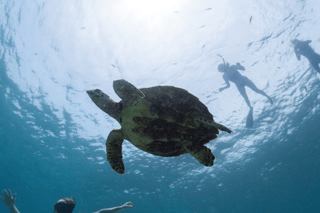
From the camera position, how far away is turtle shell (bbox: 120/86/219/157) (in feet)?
9.93

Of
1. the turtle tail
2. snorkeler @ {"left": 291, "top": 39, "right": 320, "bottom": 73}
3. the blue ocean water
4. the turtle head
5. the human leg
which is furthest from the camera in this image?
the human leg

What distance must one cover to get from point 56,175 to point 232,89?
1013 inches

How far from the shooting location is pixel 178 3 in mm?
8867

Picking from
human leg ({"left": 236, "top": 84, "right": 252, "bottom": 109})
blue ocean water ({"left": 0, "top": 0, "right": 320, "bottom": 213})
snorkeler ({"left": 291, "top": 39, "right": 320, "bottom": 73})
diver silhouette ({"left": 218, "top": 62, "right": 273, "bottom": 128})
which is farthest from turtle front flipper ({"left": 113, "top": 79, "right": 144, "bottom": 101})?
snorkeler ({"left": 291, "top": 39, "right": 320, "bottom": 73})

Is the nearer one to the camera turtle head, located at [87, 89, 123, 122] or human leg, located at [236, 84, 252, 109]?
turtle head, located at [87, 89, 123, 122]

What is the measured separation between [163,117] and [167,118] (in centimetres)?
8

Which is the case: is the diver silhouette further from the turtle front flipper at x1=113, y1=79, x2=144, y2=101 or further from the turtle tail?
the turtle front flipper at x1=113, y1=79, x2=144, y2=101

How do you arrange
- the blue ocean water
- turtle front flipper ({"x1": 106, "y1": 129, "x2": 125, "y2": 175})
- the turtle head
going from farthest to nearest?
the blue ocean water → turtle front flipper ({"x1": 106, "y1": 129, "x2": 125, "y2": 175}) → the turtle head

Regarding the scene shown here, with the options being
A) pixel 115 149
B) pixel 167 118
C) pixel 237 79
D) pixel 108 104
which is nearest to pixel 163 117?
pixel 167 118

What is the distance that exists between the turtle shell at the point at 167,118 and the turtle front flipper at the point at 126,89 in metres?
0.15

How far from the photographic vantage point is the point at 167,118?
120 inches

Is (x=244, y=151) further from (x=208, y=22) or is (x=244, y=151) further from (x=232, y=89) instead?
(x=208, y=22)

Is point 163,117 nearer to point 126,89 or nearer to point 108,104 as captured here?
point 126,89

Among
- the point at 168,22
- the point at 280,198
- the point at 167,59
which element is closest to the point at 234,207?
the point at 280,198
